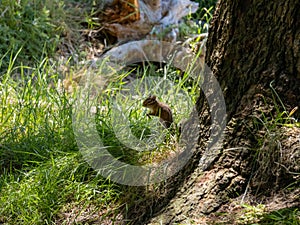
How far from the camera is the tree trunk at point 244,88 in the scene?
2.16 metres

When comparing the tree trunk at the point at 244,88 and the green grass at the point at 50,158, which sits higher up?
the tree trunk at the point at 244,88

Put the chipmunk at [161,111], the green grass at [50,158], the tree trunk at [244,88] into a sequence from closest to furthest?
the tree trunk at [244,88] → the green grass at [50,158] → the chipmunk at [161,111]

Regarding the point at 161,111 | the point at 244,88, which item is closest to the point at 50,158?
the point at 161,111

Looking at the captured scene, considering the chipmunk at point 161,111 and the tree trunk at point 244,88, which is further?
the chipmunk at point 161,111

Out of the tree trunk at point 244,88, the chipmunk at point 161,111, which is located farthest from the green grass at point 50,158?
the tree trunk at point 244,88

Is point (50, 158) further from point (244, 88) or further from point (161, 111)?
point (244, 88)

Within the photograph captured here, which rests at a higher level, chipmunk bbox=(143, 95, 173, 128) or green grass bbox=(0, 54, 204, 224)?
chipmunk bbox=(143, 95, 173, 128)

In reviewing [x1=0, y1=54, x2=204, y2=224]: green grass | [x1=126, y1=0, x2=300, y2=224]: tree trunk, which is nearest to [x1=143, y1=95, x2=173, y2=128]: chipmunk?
[x1=0, y1=54, x2=204, y2=224]: green grass

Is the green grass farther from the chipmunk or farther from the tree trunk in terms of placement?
the tree trunk

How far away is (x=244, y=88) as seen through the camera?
2.27m

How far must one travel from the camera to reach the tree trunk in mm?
2158

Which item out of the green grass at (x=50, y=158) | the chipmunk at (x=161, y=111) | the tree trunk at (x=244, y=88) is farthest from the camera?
the chipmunk at (x=161, y=111)

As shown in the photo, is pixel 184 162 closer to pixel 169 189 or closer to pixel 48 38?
pixel 169 189

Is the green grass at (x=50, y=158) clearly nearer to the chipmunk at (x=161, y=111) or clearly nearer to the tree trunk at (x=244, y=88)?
the chipmunk at (x=161, y=111)
